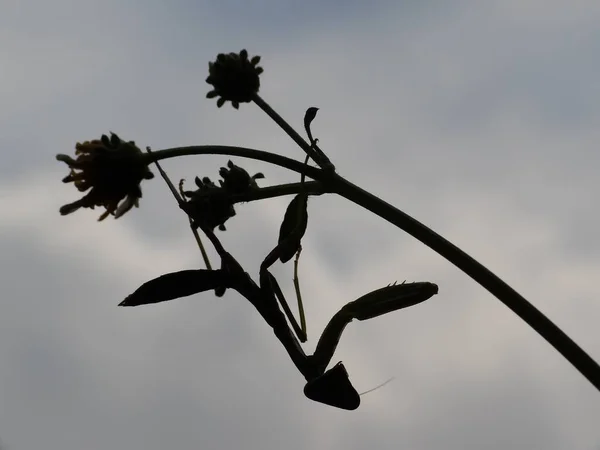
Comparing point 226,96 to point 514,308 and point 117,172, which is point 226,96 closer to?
point 117,172

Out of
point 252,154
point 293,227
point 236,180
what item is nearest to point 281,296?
point 293,227

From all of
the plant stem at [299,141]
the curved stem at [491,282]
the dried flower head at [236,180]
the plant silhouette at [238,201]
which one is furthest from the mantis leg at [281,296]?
the curved stem at [491,282]

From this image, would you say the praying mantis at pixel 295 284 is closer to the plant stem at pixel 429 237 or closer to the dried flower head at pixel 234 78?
the plant stem at pixel 429 237

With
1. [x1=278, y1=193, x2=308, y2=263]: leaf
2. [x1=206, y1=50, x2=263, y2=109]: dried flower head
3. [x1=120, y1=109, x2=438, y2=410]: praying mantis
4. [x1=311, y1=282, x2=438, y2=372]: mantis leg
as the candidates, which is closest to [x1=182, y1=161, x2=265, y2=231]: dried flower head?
[x1=120, y1=109, x2=438, y2=410]: praying mantis

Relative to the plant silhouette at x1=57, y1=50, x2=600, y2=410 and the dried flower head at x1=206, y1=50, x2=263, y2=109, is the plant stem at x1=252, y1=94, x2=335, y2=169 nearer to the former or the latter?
the plant silhouette at x1=57, y1=50, x2=600, y2=410

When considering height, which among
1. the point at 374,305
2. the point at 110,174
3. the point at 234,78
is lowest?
the point at 374,305

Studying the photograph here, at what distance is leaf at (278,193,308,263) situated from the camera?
3125mm

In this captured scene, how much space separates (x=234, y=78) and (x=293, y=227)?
929 millimetres

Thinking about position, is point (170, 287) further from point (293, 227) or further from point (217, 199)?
point (293, 227)

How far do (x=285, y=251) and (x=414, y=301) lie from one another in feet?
2.18

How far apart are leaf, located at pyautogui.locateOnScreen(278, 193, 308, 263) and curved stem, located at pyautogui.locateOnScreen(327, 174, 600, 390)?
44cm

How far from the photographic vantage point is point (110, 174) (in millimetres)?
3121

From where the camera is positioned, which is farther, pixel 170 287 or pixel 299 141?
pixel 170 287

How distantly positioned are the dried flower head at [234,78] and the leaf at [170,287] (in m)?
0.95
